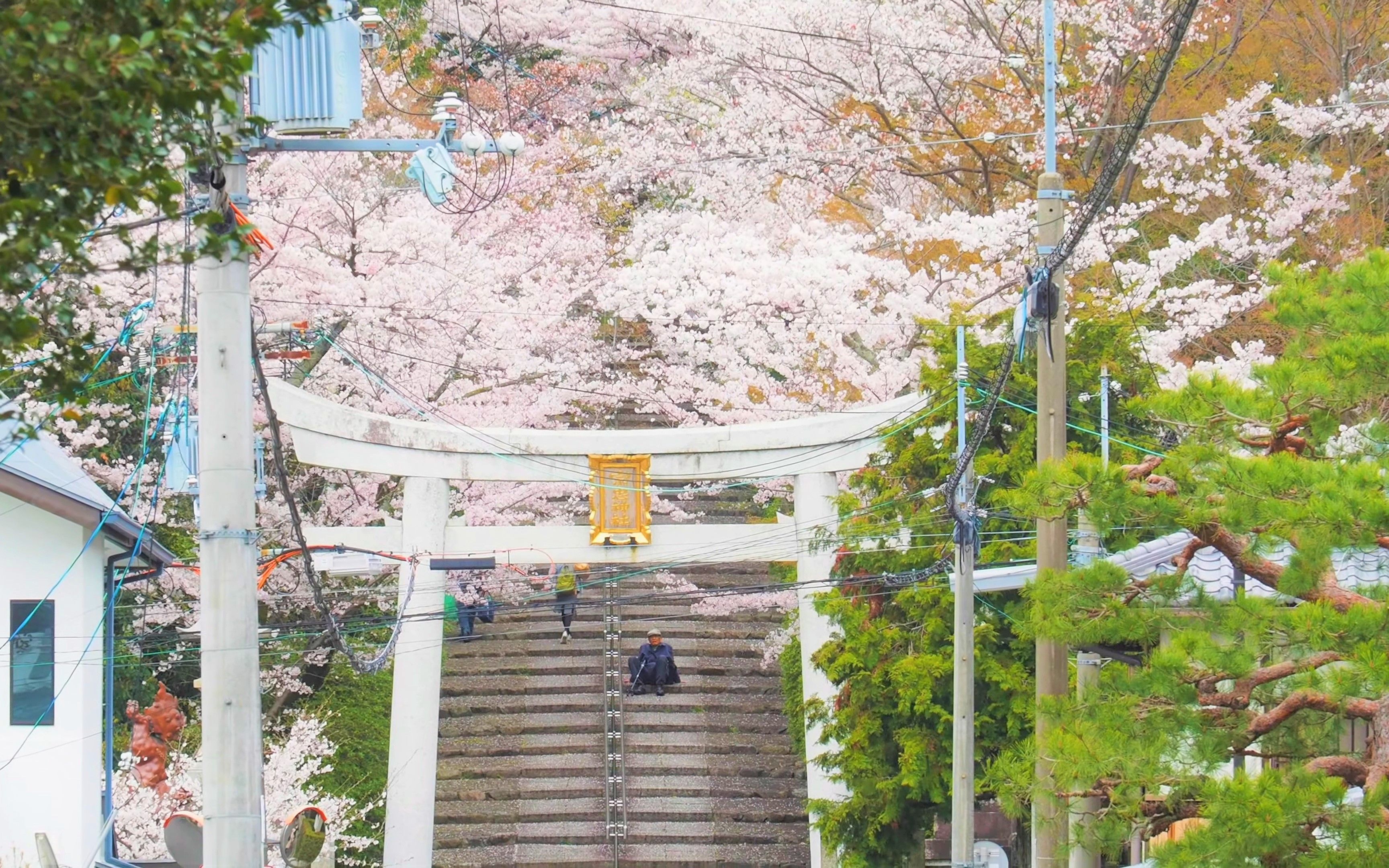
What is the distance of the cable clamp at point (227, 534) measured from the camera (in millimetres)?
7328

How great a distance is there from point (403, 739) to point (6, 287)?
43.3 ft

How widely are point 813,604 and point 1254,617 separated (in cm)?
903

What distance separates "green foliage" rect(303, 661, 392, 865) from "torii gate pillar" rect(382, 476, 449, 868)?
3.84 feet

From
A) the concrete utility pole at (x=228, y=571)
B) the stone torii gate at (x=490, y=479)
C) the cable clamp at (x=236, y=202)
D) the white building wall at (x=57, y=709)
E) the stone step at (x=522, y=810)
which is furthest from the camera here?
the stone step at (x=522, y=810)

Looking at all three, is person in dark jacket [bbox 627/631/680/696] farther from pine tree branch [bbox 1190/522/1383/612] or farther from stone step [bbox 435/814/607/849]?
pine tree branch [bbox 1190/522/1383/612]

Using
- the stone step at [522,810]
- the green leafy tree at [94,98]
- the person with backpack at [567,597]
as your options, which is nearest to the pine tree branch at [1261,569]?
the green leafy tree at [94,98]

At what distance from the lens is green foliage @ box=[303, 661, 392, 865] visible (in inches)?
760

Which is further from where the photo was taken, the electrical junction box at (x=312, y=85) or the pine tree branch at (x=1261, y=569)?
the electrical junction box at (x=312, y=85)

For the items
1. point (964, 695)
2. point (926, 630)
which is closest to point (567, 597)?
point (926, 630)

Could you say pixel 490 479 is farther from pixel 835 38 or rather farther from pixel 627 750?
pixel 835 38

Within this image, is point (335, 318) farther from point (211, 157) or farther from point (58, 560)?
point (211, 157)

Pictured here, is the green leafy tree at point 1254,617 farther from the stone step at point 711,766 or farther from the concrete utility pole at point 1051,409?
the stone step at point 711,766

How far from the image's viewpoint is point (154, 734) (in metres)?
13.5

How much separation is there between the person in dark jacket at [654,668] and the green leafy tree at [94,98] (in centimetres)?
1822
